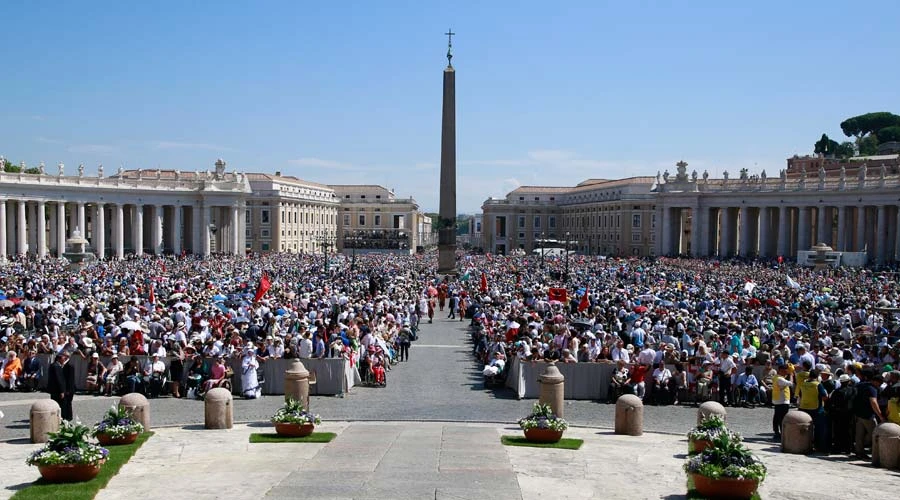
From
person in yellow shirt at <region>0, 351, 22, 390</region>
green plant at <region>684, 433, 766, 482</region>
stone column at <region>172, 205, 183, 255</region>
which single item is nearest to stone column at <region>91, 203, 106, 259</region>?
Answer: stone column at <region>172, 205, 183, 255</region>

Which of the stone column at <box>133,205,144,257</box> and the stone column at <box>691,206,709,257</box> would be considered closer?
the stone column at <box>133,205,144,257</box>

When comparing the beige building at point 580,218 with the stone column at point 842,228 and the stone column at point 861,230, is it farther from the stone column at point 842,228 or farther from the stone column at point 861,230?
the stone column at point 861,230

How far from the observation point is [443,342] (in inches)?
1104

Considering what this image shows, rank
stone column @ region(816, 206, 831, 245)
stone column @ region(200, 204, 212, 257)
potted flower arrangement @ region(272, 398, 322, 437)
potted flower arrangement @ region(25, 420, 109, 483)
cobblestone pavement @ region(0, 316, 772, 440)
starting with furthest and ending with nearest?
stone column @ region(200, 204, 212, 257) → stone column @ region(816, 206, 831, 245) → cobblestone pavement @ region(0, 316, 772, 440) → potted flower arrangement @ region(272, 398, 322, 437) → potted flower arrangement @ region(25, 420, 109, 483)

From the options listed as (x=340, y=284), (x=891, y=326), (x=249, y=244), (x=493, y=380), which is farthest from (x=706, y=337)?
(x=249, y=244)

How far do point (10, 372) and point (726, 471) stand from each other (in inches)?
614

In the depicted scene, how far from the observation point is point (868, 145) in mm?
120188

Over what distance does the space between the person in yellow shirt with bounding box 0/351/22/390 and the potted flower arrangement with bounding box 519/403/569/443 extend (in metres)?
11.8

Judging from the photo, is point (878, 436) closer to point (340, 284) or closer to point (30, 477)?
point (30, 477)

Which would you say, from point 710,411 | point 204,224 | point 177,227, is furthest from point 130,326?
point 204,224

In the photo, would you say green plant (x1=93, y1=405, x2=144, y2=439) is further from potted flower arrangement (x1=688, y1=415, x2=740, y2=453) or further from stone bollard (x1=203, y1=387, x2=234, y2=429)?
potted flower arrangement (x1=688, y1=415, x2=740, y2=453)

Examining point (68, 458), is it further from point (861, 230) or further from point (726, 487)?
point (861, 230)

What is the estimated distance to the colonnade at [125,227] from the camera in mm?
70188

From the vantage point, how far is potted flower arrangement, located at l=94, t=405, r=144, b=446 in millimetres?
13133
